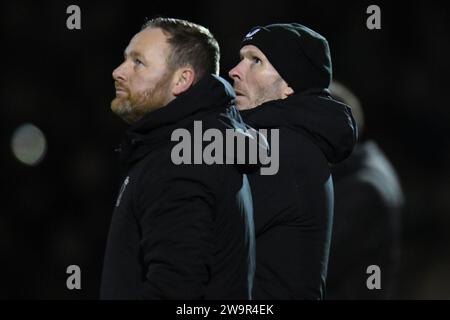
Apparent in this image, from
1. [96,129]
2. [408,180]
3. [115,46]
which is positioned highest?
[115,46]

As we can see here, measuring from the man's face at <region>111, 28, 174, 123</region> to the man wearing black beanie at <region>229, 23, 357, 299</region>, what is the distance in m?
0.36

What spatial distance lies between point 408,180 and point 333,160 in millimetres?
3328

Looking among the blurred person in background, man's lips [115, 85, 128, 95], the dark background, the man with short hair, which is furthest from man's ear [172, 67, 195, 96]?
the dark background

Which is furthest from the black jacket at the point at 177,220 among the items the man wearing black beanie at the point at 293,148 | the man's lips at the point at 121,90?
the man wearing black beanie at the point at 293,148

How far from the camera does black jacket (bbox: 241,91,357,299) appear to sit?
2637mm

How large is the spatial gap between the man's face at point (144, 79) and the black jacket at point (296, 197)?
36 cm

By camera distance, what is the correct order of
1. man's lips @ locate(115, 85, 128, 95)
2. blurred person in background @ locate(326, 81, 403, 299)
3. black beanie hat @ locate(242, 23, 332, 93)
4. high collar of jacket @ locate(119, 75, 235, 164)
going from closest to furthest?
high collar of jacket @ locate(119, 75, 235, 164) < man's lips @ locate(115, 85, 128, 95) < black beanie hat @ locate(242, 23, 332, 93) < blurred person in background @ locate(326, 81, 403, 299)

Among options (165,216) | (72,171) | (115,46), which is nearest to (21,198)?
(72,171)

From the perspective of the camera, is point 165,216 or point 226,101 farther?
point 226,101

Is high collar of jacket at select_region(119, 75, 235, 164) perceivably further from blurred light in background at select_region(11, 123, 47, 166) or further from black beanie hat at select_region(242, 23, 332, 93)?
blurred light in background at select_region(11, 123, 47, 166)

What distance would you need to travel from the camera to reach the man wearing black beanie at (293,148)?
264cm

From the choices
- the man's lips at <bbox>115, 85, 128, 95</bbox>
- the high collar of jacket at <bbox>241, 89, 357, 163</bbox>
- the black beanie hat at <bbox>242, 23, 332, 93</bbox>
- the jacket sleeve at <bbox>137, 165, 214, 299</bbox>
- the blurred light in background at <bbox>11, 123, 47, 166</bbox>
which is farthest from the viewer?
the blurred light in background at <bbox>11, 123, 47, 166</bbox>
